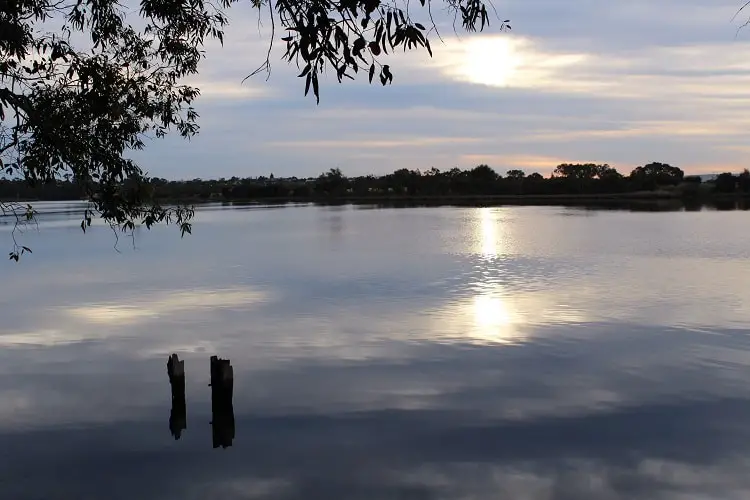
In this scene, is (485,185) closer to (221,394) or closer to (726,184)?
(726,184)

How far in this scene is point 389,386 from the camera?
397 inches

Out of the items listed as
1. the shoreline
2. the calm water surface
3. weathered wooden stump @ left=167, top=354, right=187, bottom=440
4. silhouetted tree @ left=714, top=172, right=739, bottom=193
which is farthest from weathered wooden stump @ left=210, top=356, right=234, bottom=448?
silhouetted tree @ left=714, top=172, right=739, bottom=193

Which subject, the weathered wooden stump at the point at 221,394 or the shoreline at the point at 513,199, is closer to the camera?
the weathered wooden stump at the point at 221,394

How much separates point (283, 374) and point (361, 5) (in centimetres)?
753

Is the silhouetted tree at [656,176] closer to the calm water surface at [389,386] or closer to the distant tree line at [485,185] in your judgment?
the distant tree line at [485,185]

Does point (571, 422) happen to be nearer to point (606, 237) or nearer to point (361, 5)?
point (361, 5)

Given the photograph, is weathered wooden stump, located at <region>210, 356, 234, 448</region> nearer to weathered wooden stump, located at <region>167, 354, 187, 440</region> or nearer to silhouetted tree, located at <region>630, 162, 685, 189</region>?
weathered wooden stump, located at <region>167, 354, 187, 440</region>

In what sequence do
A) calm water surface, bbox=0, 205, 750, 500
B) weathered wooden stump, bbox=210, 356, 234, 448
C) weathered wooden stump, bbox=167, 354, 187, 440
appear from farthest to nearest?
weathered wooden stump, bbox=167, 354, 187, 440
weathered wooden stump, bbox=210, 356, 234, 448
calm water surface, bbox=0, 205, 750, 500

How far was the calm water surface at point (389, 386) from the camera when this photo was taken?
23.6 ft

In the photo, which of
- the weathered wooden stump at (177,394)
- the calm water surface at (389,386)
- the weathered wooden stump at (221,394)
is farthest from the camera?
the weathered wooden stump at (177,394)

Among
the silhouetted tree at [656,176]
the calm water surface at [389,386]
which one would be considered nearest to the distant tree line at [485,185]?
the silhouetted tree at [656,176]

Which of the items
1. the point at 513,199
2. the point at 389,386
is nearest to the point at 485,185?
the point at 513,199

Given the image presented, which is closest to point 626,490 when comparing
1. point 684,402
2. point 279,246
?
point 684,402

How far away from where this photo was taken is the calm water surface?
23.6 feet
